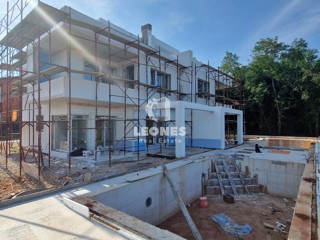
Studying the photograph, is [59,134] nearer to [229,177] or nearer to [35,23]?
[35,23]

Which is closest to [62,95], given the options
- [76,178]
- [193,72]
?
[76,178]

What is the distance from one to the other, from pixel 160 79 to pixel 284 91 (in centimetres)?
1633

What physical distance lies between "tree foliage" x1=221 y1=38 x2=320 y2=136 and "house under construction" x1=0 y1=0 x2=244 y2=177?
Result: 1010cm

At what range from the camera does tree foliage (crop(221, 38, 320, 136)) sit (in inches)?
839

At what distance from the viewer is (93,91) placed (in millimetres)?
9836

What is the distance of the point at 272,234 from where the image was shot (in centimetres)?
580

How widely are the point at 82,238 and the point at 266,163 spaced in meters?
8.53

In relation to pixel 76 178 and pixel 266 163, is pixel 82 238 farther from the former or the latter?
pixel 266 163

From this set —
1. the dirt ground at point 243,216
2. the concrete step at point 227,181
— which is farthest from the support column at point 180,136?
the dirt ground at point 243,216

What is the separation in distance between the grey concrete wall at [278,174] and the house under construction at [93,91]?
Result: 140 inches

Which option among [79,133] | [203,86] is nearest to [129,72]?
[79,133]

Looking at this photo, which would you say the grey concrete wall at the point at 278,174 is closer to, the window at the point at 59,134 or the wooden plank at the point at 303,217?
the wooden plank at the point at 303,217

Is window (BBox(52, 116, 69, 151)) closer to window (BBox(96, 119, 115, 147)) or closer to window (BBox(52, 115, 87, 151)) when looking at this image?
window (BBox(52, 115, 87, 151))

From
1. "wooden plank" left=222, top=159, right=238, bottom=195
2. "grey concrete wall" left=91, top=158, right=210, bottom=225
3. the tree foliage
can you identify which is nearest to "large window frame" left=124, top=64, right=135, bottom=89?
"grey concrete wall" left=91, top=158, right=210, bottom=225
